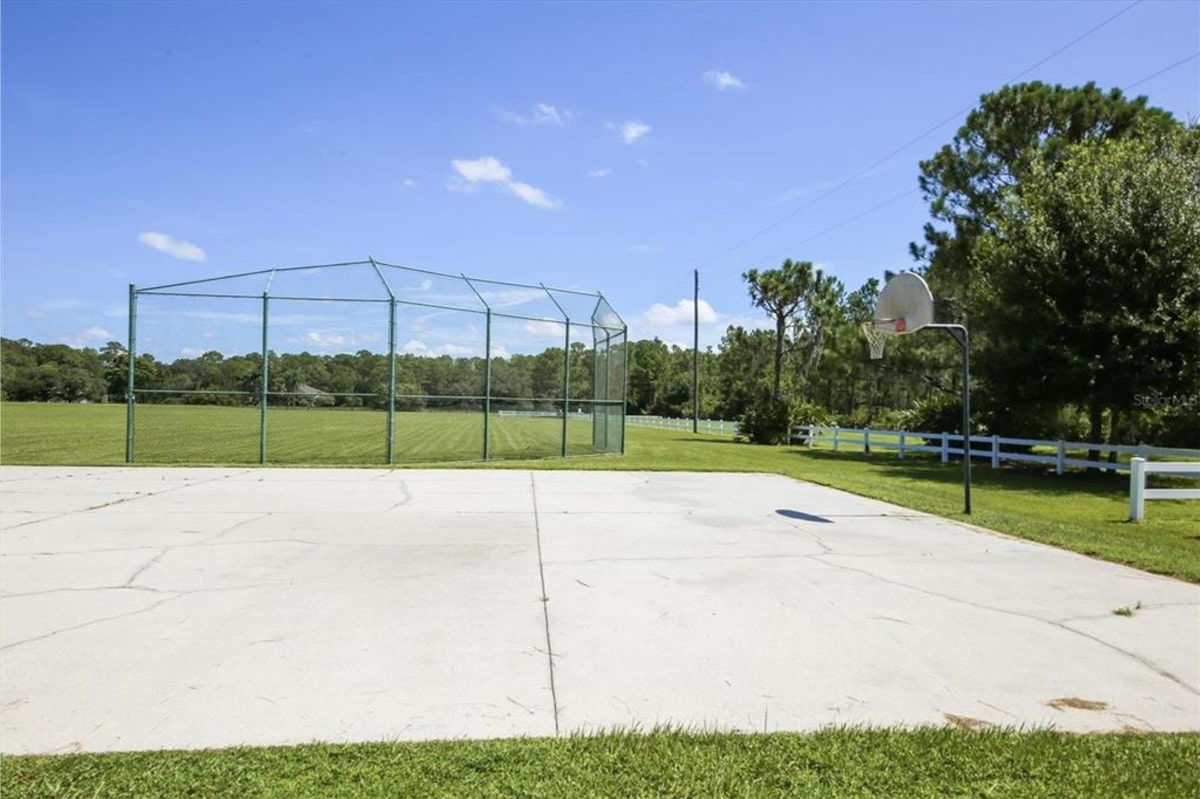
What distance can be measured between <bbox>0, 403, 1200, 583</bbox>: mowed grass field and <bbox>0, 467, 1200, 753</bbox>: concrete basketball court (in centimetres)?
197

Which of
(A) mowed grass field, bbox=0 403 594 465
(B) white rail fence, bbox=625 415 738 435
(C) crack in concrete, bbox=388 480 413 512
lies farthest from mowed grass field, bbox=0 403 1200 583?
(B) white rail fence, bbox=625 415 738 435

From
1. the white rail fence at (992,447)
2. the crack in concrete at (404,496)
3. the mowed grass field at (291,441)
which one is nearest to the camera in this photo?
the crack in concrete at (404,496)

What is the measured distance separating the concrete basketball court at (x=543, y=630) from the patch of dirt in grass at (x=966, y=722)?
0.04 ft

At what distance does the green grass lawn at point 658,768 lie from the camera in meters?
2.49

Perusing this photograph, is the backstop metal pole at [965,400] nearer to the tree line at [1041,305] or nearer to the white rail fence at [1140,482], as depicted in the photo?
the white rail fence at [1140,482]

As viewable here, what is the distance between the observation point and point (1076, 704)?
3.41m

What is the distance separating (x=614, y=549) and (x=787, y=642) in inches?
106

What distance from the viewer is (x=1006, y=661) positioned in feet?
13.0

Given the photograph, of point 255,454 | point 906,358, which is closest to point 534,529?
point 255,454

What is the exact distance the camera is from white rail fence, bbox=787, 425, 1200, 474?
611 inches

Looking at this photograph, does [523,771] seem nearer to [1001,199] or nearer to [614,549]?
[614,549]

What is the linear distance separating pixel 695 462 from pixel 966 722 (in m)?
14.8

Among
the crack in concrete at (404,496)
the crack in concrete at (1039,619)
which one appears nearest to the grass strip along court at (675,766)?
the crack in concrete at (1039,619)

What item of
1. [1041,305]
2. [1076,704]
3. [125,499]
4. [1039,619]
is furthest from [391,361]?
[1041,305]
